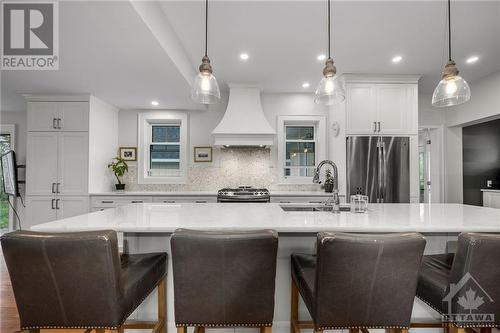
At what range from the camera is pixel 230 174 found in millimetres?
4637

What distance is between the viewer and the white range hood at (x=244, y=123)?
4066 mm

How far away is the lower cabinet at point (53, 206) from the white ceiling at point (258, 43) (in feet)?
5.34

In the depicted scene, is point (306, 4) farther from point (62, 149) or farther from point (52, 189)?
point (52, 189)

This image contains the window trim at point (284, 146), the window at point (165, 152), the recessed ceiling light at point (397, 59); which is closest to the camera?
the recessed ceiling light at point (397, 59)

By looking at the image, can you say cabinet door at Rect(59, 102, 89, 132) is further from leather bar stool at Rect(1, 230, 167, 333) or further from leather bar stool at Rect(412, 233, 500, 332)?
leather bar stool at Rect(412, 233, 500, 332)

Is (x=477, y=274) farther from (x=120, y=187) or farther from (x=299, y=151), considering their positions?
(x=120, y=187)

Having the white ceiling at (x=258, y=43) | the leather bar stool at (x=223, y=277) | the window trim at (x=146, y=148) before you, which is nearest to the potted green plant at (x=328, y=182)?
the white ceiling at (x=258, y=43)

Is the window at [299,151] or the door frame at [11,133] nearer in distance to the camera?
the window at [299,151]

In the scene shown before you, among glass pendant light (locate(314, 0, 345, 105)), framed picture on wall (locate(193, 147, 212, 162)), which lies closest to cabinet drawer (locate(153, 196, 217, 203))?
framed picture on wall (locate(193, 147, 212, 162))

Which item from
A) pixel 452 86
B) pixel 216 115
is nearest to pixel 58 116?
pixel 216 115

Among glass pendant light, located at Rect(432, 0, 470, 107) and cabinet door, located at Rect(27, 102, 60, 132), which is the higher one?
cabinet door, located at Rect(27, 102, 60, 132)

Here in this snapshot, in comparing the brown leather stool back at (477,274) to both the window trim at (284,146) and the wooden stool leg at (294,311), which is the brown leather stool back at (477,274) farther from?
the window trim at (284,146)

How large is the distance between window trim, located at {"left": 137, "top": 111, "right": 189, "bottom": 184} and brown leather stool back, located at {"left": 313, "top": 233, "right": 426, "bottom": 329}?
12.9 feet

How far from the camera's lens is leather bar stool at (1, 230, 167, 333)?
101cm
